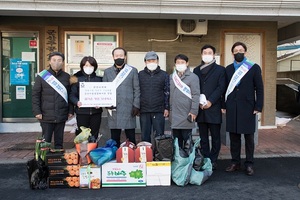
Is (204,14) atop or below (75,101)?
atop

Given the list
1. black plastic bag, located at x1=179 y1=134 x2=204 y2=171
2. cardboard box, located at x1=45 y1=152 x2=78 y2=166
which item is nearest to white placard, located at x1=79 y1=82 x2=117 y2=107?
cardboard box, located at x1=45 y1=152 x2=78 y2=166

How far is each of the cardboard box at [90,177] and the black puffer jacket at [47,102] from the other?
111 cm

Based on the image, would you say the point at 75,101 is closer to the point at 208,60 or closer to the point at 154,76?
the point at 154,76

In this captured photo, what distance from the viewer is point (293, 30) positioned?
10.1m

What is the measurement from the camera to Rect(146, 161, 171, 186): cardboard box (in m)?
4.48

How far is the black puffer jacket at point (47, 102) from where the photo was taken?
505 cm

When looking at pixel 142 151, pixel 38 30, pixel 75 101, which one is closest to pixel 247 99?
pixel 142 151

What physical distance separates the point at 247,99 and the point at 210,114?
606mm

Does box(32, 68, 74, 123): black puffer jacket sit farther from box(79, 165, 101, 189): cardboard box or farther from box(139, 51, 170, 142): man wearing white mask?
box(139, 51, 170, 142): man wearing white mask

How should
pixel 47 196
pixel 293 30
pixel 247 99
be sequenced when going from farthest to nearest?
pixel 293 30, pixel 247 99, pixel 47 196

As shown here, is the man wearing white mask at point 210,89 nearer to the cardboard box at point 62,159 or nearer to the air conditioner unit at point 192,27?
the cardboard box at point 62,159

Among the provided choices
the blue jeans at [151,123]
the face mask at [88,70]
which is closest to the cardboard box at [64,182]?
the blue jeans at [151,123]

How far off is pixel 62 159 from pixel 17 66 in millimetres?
5043

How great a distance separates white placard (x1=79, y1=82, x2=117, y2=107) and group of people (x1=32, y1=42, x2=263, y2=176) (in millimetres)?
111
